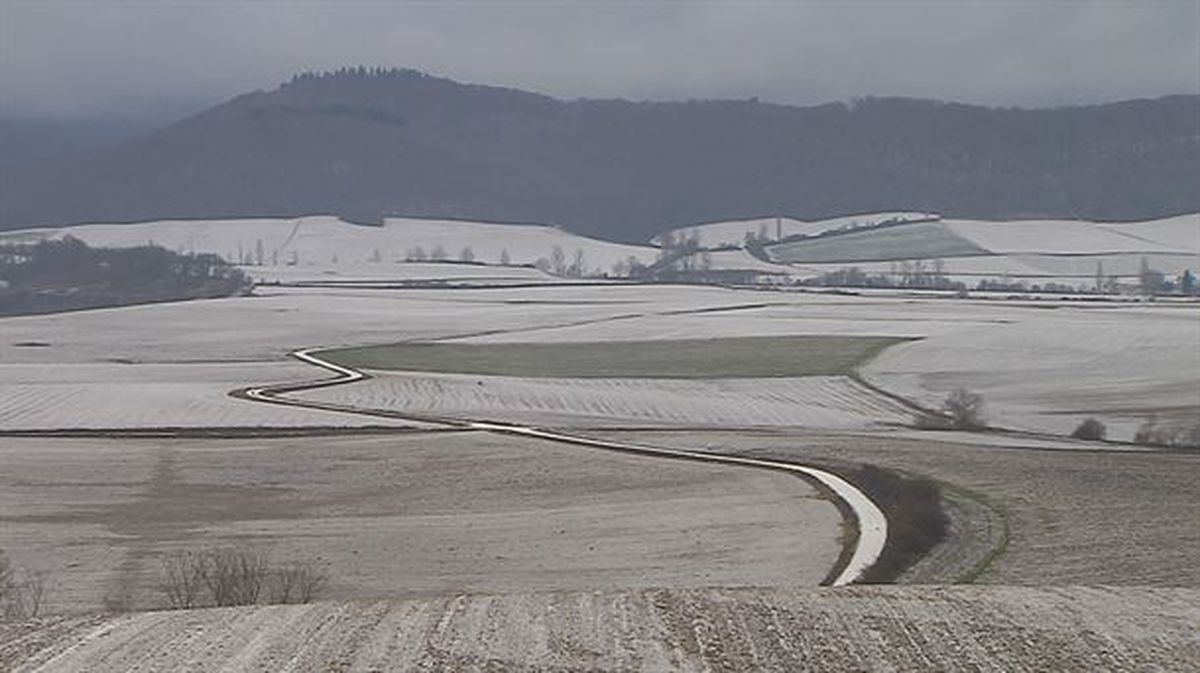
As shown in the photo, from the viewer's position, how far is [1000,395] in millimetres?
63406

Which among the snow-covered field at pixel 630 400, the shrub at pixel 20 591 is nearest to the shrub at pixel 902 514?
the shrub at pixel 20 591

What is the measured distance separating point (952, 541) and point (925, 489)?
6.54 metres

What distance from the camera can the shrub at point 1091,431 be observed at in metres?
53.4

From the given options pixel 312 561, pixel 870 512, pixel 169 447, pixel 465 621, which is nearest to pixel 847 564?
pixel 870 512

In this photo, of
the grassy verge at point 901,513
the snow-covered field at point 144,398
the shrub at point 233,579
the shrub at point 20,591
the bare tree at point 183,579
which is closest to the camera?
the shrub at point 20,591

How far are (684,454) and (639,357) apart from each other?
117 feet

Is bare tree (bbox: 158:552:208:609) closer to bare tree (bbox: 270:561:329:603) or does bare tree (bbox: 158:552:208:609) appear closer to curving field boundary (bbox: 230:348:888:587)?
bare tree (bbox: 270:561:329:603)

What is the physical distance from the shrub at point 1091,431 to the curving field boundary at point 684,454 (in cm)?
1521

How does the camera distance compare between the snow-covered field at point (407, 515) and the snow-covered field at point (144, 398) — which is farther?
the snow-covered field at point (144, 398)

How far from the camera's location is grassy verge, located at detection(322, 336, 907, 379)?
7331 cm

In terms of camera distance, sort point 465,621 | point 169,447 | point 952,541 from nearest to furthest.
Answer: point 465,621, point 952,541, point 169,447

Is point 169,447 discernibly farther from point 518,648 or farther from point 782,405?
point 518,648

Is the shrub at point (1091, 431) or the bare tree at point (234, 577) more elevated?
the bare tree at point (234, 577)

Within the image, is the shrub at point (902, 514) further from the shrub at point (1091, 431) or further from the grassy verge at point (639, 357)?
the grassy verge at point (639, 357)
